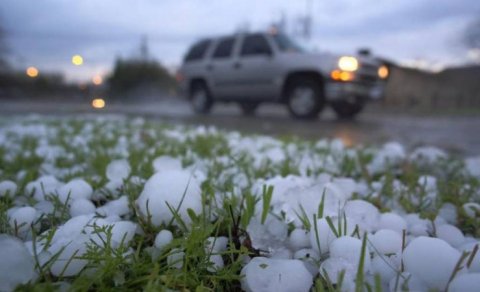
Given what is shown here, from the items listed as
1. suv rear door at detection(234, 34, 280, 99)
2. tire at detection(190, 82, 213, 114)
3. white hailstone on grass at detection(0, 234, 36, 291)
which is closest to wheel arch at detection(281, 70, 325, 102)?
suv rear door at detection(234, 34, 280, 99)

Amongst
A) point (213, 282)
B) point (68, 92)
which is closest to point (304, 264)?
point (213, 282)

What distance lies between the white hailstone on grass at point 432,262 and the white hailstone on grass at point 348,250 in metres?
0.08

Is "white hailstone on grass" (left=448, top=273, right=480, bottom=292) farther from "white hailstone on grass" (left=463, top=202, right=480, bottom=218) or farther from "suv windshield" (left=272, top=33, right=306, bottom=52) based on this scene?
"suv windshield" (left=272, top=33, right=306, bottom=52)

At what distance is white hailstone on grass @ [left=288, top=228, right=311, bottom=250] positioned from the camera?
2.71 feet

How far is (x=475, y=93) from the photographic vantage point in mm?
18719

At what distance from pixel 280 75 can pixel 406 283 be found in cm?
615

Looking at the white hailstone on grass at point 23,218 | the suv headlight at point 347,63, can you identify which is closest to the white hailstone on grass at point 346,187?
the white hailstone on grass at point 23,218

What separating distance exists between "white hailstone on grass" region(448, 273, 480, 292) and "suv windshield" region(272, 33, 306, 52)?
6328 mm

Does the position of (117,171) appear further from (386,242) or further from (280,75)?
(280,75)

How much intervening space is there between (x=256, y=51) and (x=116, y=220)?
254 inches

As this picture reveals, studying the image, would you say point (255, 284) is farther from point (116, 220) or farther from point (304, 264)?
point (116, 220)

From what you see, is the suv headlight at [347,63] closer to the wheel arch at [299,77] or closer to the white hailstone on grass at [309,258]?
the wheel arch at [299,77]

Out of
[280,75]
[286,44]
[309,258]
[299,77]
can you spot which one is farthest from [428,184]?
[286,44]

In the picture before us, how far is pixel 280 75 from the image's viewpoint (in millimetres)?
6543
